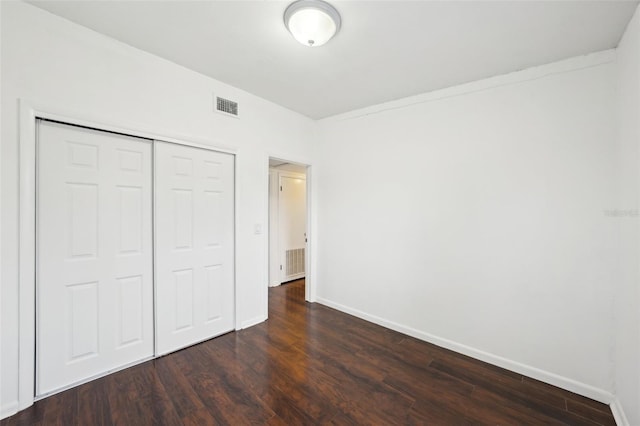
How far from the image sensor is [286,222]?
494 cm

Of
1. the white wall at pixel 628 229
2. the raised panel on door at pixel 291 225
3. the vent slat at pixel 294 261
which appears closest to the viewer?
the white wall at pixel 628 229

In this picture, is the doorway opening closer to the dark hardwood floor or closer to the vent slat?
the vent slat

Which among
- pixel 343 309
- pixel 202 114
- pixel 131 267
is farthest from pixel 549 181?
pixel 131 267

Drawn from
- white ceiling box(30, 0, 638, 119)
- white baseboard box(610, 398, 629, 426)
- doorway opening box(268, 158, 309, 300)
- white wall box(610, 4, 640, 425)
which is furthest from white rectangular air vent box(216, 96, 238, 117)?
white baseboard box(610, 398, 629, 426)

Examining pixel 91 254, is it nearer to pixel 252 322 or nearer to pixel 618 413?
pixel 252 322

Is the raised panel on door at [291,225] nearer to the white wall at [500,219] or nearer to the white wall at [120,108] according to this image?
the white wall at [120,108]

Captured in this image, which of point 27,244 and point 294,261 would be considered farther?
point 294,261

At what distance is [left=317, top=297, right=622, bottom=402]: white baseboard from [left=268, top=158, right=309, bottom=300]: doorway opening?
1967 mm

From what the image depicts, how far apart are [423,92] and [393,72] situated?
58 centimetres

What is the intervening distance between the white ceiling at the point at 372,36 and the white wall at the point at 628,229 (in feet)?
0.99

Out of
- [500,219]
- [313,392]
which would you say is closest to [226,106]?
[313,392]

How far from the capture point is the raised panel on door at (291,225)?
486 cm

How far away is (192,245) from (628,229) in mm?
3457

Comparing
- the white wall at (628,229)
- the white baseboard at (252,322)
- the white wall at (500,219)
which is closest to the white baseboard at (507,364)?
the white wall at (500,219)
